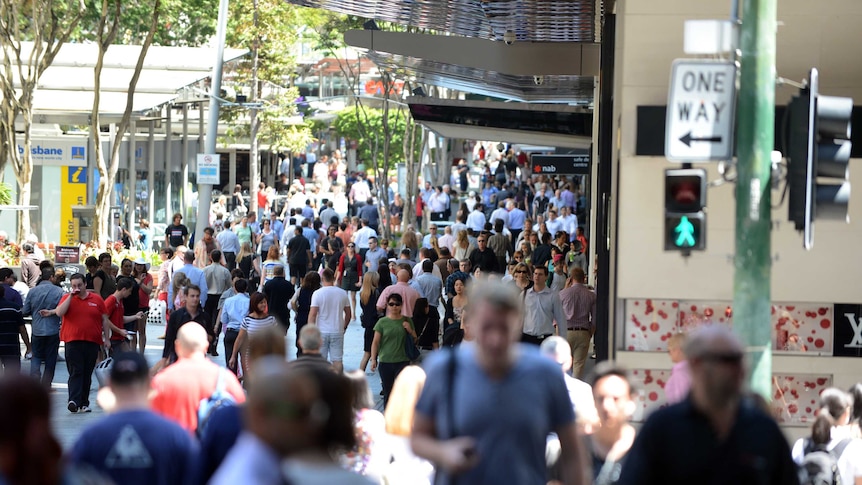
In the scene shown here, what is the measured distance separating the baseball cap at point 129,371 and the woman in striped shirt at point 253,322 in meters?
8.69

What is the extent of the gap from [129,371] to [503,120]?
21043 mm

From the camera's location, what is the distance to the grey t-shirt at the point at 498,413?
545cm

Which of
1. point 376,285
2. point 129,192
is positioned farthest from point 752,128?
point 129,192

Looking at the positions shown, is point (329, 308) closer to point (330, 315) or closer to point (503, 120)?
point (330, 315)

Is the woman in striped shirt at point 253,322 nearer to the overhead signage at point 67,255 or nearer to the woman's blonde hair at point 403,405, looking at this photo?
the woman's blonde hair at point 403,405

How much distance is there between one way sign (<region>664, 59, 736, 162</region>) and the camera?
895 cm

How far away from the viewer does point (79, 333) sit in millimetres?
16328

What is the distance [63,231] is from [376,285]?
82.1 feet

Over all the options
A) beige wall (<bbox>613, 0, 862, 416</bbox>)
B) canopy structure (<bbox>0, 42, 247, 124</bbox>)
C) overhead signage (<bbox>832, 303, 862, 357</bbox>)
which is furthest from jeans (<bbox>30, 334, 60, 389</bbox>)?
canopy structure (<bbox>0, 42, 247, 124</bbox>)

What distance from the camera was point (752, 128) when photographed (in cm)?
833

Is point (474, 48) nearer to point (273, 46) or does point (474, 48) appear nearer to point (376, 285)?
point (376, 285)

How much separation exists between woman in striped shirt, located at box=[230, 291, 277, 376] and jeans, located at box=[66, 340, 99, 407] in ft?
5.86

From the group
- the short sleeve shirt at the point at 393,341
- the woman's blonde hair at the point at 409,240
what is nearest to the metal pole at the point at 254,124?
the woman's blonde hair at the point at 409,240

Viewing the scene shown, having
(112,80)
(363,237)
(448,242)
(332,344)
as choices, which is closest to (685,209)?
(332,344)
